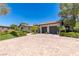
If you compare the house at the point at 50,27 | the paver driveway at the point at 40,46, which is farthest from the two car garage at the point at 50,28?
the paver driveway at the point at 40,46

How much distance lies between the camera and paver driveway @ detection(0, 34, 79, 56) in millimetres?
4703

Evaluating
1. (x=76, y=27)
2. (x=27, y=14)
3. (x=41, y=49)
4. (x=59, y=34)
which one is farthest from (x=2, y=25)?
(x=76, y=27)

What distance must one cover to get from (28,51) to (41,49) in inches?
12.8

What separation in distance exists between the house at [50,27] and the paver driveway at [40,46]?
117 millimetres

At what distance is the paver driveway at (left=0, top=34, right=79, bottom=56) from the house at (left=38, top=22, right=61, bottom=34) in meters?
Result: 0.12

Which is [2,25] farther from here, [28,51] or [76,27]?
[76,27]

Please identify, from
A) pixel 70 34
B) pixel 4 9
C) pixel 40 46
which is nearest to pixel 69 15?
pixel 70 34

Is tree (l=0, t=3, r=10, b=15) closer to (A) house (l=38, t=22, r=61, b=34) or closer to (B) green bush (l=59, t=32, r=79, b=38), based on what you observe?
(A) house (l=38, t=22, r=61, b=34)

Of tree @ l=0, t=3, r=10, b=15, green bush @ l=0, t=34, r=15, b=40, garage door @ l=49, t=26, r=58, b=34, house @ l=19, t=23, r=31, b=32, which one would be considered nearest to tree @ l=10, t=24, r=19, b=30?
house @ l=19, t=23, r=31, b=32

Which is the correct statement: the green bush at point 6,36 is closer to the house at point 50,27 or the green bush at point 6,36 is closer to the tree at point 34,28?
the tree at point 34,28

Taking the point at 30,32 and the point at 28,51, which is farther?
the point at 30,32

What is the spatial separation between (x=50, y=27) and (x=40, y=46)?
2.03 feet

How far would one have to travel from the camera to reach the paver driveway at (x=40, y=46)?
4.70 m

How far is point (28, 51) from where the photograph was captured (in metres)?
4.78
